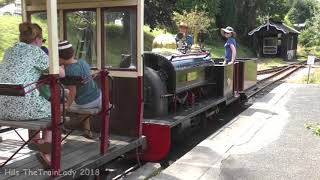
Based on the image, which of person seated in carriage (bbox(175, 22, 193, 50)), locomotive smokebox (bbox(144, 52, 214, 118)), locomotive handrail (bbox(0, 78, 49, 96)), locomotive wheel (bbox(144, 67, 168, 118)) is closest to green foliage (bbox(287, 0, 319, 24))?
person seated in carriage (bbox(175, 22, 193, 50))

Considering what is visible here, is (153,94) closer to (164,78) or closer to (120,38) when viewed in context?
(164,78)

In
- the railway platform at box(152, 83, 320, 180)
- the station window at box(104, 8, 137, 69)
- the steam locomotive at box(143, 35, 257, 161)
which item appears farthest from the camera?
the steam locomotive at box(143, 35, 257, 161)

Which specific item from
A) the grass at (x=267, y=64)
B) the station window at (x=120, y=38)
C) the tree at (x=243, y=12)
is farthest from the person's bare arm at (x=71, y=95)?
the tree at (x=243, y=12)

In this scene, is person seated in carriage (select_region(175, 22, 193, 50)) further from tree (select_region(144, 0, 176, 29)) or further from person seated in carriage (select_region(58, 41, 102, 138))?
tree (select_region(144, 0, 176, 29))

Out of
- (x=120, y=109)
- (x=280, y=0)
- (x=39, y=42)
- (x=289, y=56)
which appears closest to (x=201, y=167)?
(x=120, y=109)

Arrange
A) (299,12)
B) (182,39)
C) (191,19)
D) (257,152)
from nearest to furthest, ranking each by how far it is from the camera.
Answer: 1. (257,152)
2. (182,39)
3. (191,19)
4. (299,12)

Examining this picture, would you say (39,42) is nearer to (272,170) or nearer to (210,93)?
(272,170)

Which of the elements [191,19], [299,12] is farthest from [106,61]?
[299,12]

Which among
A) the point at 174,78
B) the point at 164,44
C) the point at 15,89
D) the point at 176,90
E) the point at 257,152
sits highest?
the point at 164,44

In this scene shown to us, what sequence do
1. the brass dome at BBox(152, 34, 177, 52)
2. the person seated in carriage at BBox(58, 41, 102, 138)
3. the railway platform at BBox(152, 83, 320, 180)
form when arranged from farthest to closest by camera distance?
the brass dome at BBox(152, 34, 177, 52) < the railway platform at BBox(152, 83, 320, 180) < the person seated in carriage at BBox(58, 41, 102, 138)
